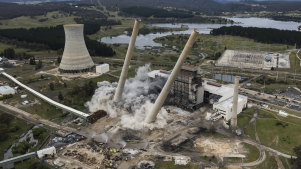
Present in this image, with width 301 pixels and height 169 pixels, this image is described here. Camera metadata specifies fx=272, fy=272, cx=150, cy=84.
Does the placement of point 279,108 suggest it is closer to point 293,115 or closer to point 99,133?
point 293,115

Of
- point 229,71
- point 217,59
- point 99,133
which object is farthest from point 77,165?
point 217,59

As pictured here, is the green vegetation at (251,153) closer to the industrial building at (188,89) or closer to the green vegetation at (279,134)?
the green vegetation at (279,134)

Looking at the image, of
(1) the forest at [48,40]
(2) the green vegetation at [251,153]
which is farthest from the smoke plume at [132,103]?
(1) the forest at [48,40]

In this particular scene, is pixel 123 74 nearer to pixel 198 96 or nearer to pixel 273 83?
pixel 198 96

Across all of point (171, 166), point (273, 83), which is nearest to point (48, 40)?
point (273, 83)

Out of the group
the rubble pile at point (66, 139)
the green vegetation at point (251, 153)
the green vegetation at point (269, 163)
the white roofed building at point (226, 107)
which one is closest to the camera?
the green vegetation at point (269, 163)
